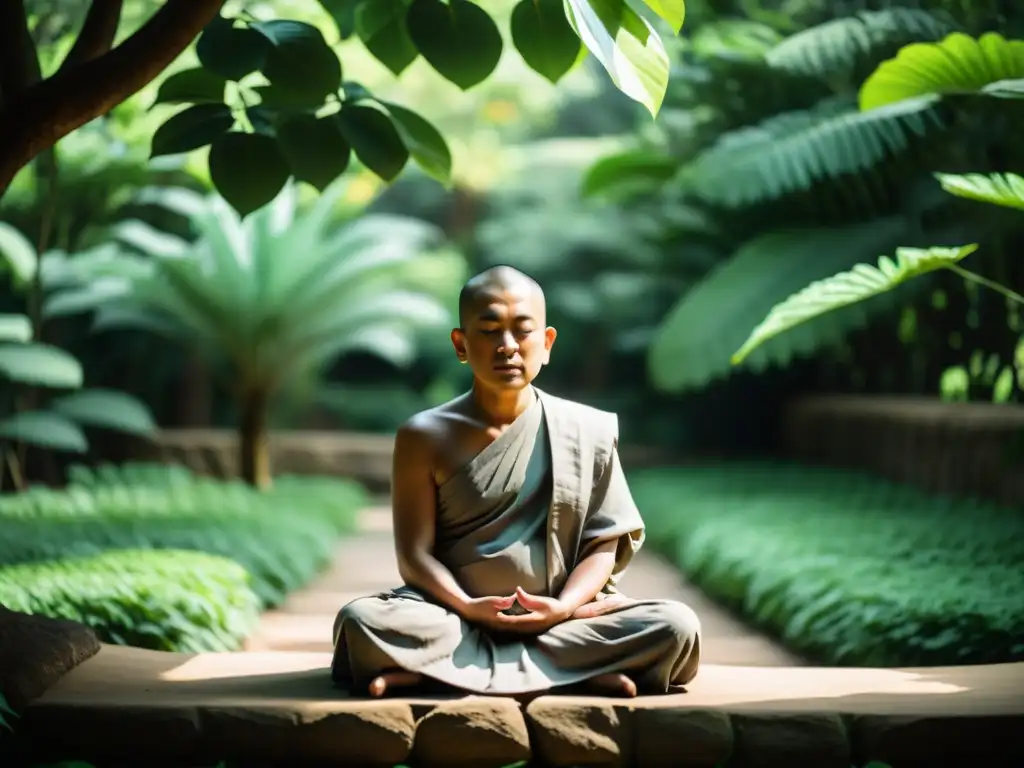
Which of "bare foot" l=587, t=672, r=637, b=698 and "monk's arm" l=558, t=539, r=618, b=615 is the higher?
"monk's arm" l=558, t=539, r=618, b=615

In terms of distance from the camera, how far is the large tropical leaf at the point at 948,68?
423 centimetres

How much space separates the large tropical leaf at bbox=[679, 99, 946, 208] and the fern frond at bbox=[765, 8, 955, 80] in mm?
339

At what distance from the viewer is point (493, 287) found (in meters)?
3.04

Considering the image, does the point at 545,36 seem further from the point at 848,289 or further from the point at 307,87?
the point at 848,289

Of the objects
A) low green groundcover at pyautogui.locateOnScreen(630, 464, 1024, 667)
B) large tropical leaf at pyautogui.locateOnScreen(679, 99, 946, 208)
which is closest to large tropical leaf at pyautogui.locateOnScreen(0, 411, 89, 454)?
low green groundcover at pyautogui.locateOnScreen(630, 464, 1024, 667)

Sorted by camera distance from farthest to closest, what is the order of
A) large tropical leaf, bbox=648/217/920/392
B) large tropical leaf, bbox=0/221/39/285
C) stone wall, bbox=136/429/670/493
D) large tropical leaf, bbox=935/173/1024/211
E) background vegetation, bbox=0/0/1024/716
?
stone wall, bbox=136/429/670/493, large tropical leaf, bbox=648/217/920/392, large tropical leaf, bbox=0/221/39/285, background vegetation, bbox=0/0/1024/716, large tropical leaf, bbox=935/173/1024/211

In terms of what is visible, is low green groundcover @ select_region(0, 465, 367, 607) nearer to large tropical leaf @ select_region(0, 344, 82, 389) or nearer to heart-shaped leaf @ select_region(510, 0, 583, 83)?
large tropical leaf @ select_region(0, 344, 82, 389)

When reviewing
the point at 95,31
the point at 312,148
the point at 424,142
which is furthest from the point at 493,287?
the point at 95,31

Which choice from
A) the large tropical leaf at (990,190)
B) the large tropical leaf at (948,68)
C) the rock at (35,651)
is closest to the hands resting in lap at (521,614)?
the rock at (35,651)

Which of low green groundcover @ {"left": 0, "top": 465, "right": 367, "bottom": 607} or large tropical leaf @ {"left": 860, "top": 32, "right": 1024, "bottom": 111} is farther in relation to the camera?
low green groundcover @ {"left": 0, "top": 465, "right": 367, "bottom": 607}

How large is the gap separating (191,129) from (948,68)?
2.91 metres

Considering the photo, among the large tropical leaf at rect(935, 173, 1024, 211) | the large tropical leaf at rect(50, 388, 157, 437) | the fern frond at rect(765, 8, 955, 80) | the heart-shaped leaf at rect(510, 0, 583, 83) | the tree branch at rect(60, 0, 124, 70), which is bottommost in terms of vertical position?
the large tropical leaf at rect(50, 388, 157, 437)

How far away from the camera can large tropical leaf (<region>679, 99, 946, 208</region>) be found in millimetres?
6250

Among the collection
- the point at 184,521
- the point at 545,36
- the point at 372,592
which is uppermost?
the point at 545,36
